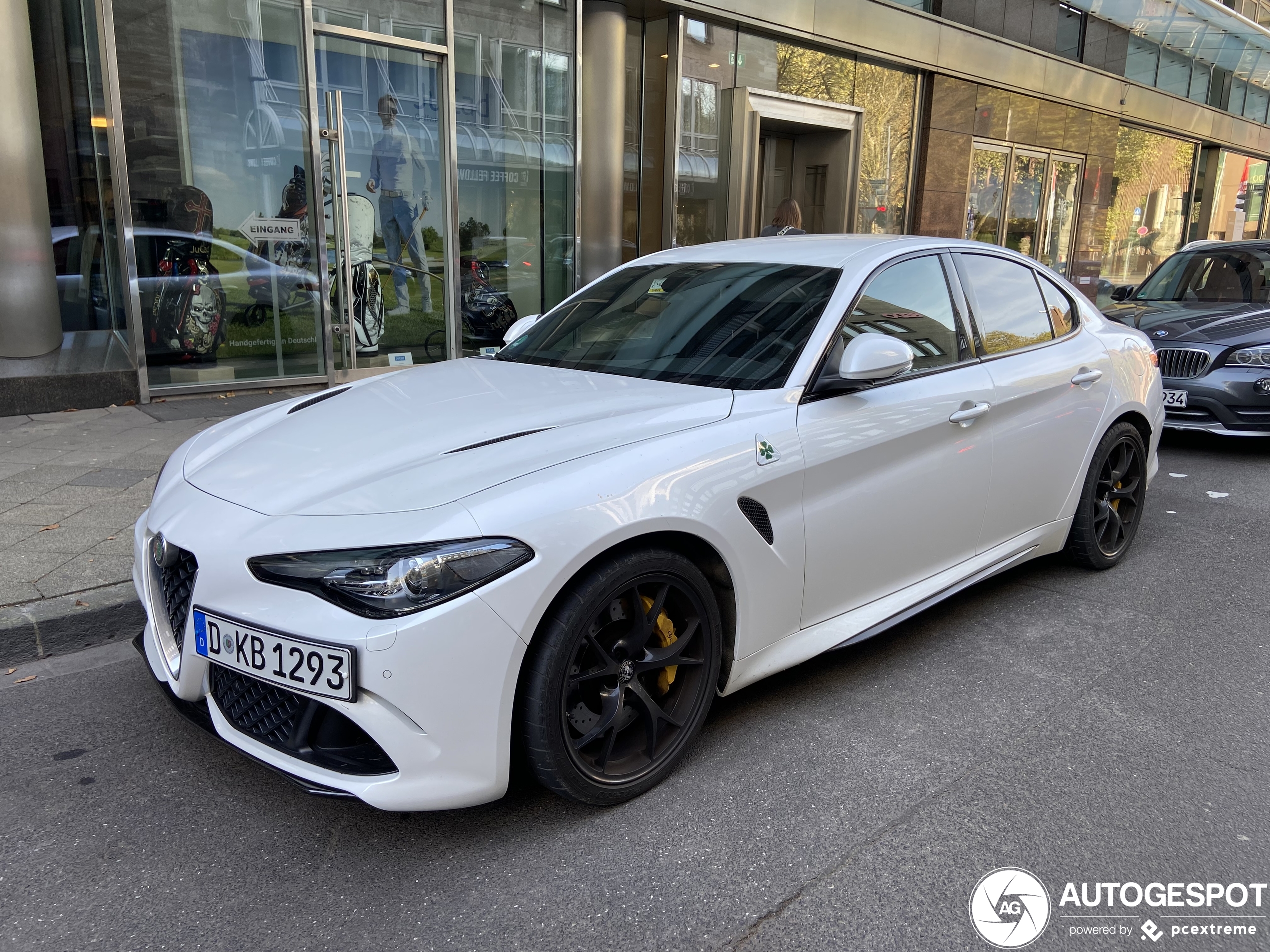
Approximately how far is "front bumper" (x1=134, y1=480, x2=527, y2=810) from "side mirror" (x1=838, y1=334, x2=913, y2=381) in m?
1.45

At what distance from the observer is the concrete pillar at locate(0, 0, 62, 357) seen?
7359 mm

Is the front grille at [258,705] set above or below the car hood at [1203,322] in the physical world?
below

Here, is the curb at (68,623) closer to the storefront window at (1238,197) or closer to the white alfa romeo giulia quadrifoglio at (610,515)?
the white alfa romeo giulia quadrifoglio at (610,515)

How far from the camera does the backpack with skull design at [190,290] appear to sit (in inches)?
327

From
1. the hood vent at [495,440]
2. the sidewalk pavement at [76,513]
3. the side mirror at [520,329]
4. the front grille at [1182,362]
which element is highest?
the side mirror at [520,329]

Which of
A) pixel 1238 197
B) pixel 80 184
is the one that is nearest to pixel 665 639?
pixel 80 184

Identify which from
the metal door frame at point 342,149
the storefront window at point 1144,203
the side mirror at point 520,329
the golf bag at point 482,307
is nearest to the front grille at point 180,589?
the side mirror at point 520,329

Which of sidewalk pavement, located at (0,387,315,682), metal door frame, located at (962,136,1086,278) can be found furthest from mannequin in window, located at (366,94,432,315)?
metal door frame, located at (962,136,1086,278)

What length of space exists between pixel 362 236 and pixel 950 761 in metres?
8.05

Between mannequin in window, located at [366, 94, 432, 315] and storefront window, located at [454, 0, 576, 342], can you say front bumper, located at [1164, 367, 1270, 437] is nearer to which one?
storefront window, located at [454, 0, 576, 342]

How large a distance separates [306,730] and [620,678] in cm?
84

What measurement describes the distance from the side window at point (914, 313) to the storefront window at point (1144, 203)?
1803 centimetres

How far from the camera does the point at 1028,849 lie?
8.58 ft

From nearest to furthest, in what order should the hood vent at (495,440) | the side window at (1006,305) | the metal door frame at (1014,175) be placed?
the hood vent at (495,440), the side window at (1006,305), the metal door frame at (1014,175)
